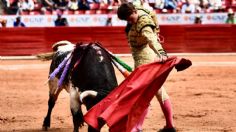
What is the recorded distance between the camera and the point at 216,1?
64.7 feet

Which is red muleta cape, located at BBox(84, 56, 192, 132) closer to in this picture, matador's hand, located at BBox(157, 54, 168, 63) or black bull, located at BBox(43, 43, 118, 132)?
matador's hand, located at BBox(157, 54, 168, 63)

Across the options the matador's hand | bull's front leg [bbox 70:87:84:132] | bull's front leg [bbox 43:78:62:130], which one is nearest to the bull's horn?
bull's front leg [bbox 70:87:84:132]

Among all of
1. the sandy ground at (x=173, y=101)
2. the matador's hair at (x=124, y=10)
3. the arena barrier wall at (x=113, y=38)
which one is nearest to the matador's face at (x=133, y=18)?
the matador's hair at (x=124, y=10)

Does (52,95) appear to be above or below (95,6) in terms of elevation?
above

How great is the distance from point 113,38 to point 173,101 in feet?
26.9

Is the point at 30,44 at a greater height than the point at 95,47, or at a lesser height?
lesser

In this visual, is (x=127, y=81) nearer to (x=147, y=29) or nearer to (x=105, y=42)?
(x=147, y=29)

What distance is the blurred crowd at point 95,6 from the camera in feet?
61.9

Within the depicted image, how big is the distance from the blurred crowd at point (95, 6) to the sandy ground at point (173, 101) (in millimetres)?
4620

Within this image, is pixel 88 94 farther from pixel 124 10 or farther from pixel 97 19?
pixel 97 19

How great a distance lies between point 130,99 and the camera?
217 inches

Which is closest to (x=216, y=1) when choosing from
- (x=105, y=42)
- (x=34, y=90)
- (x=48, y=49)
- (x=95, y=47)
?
(x=105, y=42)

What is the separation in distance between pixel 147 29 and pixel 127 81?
1.98ft

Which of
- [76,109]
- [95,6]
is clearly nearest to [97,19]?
[95,6]
